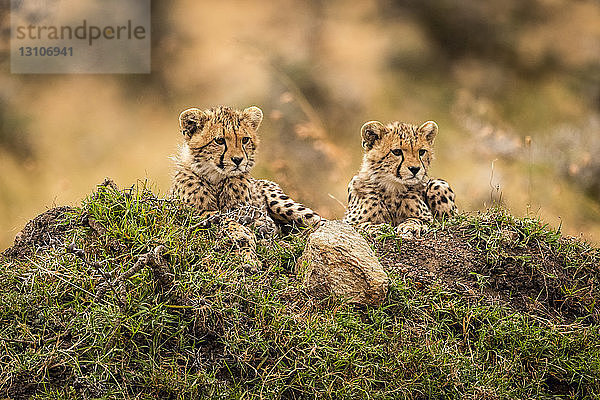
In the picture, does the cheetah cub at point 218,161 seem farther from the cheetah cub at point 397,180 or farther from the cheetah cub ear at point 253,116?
the cheetah cub at point 397,180

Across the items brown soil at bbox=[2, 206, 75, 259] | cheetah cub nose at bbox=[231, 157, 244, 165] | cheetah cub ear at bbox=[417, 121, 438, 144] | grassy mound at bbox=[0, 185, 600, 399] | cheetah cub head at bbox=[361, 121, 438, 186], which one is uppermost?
cheetah cub ear at bbox=[417, 121, 438, 144]

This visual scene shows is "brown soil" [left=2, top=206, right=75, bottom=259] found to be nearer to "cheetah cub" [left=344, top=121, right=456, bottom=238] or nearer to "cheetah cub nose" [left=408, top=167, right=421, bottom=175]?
"cheetah cub" [left=344, top=121, right=456, bottom=238]

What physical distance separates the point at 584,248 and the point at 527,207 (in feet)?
1.35

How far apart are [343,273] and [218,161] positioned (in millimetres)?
1067

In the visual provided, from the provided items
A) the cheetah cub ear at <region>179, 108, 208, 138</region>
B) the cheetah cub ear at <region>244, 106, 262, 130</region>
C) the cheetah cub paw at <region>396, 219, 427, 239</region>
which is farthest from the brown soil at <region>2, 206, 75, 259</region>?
the cheetah cub paw at <region>396, 219, 427, 239</region>

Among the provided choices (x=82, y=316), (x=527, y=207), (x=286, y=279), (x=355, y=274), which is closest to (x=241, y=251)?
(x=286, y=279)

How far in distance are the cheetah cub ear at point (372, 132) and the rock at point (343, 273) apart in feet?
4.06

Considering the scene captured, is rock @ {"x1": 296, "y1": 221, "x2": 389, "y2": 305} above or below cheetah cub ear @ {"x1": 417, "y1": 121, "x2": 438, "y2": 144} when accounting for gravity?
below

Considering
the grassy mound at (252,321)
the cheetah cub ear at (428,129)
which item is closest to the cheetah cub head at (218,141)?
the grassy mound at (252,321)

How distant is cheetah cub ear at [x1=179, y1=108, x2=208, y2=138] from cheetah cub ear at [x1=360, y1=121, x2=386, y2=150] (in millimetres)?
1054

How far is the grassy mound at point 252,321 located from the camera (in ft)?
10.5

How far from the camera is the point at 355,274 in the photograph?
3682mm

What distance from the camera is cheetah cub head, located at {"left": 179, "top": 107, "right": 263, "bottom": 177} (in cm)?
431

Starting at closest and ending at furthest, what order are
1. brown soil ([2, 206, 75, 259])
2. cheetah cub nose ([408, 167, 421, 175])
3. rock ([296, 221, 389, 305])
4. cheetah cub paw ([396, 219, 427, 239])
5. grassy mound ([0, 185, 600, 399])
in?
1. grassy mound ([0, 185, 600, 399])
2. rock ([296, 221, 389, 305])
3. brown soil ([2, 206, 75, 259])
4. cheetah cub paw ([396, 219, 427, 239])
5. cheetah cub nose ([408, 167, 421, 175])
